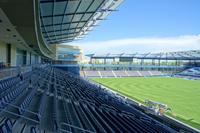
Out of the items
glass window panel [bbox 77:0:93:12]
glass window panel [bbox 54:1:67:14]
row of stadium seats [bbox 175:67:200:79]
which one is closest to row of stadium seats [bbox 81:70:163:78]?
row of stadium seats [bbox 175:67:200:79]

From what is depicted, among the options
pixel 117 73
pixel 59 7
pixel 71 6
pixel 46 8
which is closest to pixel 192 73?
pixel 117 73

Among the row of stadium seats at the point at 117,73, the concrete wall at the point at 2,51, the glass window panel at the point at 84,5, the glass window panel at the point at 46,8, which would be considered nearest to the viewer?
the glass window panel at the point at 46,8

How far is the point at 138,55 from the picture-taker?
80.8 meters

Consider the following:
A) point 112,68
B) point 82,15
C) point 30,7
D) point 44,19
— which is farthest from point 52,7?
point 112,68

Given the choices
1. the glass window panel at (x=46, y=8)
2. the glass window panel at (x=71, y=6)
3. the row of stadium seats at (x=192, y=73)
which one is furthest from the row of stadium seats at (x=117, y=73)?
the glass window panel at (x=46, y=8)

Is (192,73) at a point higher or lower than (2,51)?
lower

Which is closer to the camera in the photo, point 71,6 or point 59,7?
point 59,7

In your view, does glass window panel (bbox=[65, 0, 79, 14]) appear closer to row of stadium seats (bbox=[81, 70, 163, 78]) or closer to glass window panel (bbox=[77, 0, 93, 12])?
glass window panel (bbox=[77, 0, 93, 12])

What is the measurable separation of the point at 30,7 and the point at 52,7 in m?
5.08

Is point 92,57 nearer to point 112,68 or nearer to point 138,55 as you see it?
point 112,68

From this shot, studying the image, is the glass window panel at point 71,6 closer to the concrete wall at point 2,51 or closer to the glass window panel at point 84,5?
the glass window panel at point 84,5

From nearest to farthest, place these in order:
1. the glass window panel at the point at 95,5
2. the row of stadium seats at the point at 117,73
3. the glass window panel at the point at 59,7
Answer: the glass window panel at the point at 59,7 < the glass window panel at the point at 95,5 < the row of stadium seats at the point at 117,73

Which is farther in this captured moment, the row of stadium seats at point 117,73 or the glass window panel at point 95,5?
the row of stadium seats at point 117,73

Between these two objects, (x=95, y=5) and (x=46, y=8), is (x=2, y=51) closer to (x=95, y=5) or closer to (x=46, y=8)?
(x=95, y=5)
